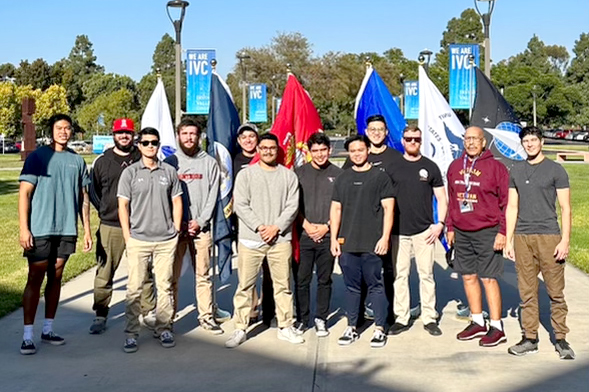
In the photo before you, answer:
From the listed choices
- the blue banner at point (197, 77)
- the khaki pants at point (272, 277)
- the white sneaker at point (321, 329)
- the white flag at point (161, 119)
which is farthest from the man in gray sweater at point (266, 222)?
the blue banner at point (197, 77)

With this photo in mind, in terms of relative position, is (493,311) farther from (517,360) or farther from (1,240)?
(1,240)

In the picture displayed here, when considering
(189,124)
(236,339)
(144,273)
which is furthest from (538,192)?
(144,273)

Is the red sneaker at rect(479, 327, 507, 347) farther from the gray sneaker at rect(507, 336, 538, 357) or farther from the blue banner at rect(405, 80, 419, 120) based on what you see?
the blue banner at rect(405, 80, 419, 120)

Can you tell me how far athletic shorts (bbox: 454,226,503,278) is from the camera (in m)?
6.51

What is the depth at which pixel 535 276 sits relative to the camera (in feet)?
20.7

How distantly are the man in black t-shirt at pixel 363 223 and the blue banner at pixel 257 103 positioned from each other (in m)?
34.3

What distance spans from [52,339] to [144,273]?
1054mm

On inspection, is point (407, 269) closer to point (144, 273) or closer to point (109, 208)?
point (144, 273)

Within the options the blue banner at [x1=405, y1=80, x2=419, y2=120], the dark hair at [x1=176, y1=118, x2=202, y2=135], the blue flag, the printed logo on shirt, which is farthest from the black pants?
the blue banner at [x1=405, y1=80, x2=419, y2=120]

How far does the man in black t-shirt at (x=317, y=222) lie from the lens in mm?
6852

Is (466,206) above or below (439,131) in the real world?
below

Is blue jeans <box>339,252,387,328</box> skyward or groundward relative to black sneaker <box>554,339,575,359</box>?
skyward

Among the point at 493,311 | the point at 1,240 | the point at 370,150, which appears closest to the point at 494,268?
the point at 493,311

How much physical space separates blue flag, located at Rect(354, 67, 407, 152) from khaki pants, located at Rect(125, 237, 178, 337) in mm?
2782
